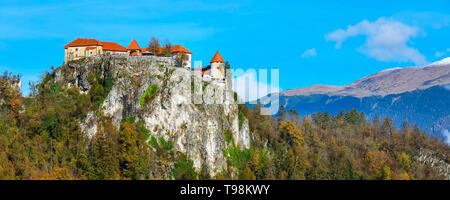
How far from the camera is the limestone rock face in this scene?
3095 inches

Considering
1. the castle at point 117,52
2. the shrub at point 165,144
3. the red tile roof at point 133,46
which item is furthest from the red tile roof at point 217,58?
the shrub at point 165,144

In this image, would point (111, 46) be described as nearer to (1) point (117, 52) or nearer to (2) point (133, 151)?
(1) point (117, 52)

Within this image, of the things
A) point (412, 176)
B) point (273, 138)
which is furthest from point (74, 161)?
point (412, 176)

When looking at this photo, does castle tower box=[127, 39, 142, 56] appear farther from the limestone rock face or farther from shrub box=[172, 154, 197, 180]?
shrub box=[172, 154, 197, 180]

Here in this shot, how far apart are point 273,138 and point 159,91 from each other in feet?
82.3

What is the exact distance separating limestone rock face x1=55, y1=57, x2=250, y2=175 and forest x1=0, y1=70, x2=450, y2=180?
4.20 ft

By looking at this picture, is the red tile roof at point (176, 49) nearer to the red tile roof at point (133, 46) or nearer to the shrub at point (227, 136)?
the red tile roof at point (133, 46)

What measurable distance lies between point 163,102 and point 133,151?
9609 mm

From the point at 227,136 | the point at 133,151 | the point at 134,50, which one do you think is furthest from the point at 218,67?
the point at 133,151

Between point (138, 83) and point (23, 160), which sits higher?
point (138, 83)

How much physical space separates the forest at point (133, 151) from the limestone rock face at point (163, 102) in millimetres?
1279

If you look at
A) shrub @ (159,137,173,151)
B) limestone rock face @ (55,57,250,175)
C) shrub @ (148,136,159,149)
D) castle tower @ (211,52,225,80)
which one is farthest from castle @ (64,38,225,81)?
shrub @ (148,136,159,149)
